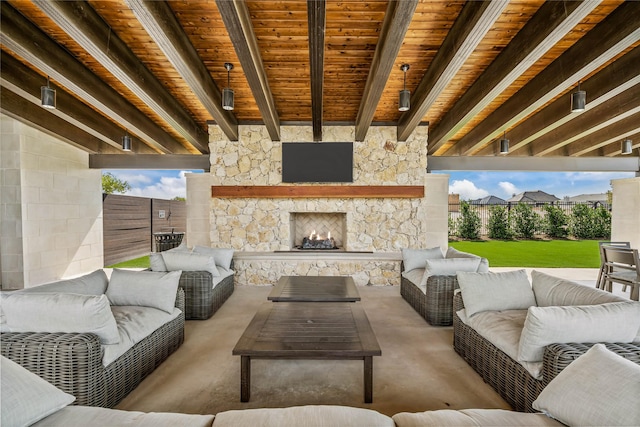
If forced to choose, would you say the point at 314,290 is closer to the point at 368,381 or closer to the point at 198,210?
the point at 368,381

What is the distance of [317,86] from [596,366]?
11.3 ft

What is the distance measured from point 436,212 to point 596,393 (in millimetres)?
4946

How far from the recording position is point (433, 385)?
7.45ft

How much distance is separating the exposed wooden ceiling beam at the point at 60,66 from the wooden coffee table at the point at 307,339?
3562mm

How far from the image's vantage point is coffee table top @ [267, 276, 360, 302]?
10.3 feet

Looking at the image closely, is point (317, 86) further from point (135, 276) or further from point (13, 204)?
point (13, 204)

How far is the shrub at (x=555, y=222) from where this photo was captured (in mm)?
11328

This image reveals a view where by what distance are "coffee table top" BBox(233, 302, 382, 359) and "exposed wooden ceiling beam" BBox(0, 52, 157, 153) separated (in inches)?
169

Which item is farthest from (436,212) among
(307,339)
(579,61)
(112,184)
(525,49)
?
(112,184)

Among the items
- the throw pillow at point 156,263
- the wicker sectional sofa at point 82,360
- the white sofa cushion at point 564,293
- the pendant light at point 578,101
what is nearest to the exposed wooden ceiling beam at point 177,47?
the throw pillow at point 156,263

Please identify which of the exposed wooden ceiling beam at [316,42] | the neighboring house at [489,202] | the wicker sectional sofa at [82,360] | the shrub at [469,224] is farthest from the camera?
the neighboring house at [489,202]

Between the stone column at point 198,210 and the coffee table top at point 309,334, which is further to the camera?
the stone column at point 198,210

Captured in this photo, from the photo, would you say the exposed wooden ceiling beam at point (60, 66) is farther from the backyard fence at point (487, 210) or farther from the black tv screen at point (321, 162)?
the backyard fence at point (487, 210)

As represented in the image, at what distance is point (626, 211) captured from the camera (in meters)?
7.04
